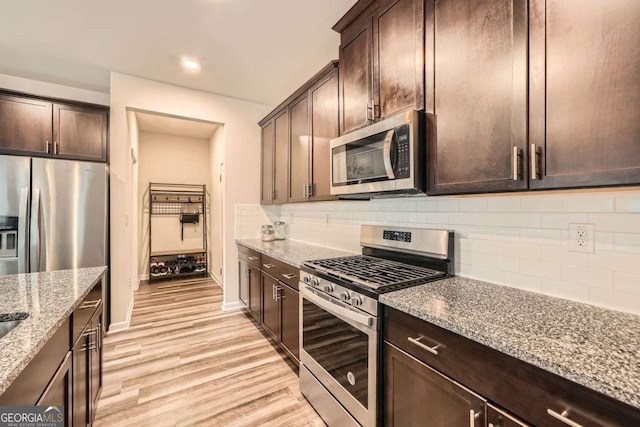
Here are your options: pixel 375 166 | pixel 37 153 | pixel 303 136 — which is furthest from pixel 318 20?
pixel 37 153

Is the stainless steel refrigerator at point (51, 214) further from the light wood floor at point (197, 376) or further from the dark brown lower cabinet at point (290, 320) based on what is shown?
the dark brown lower cabinet at point (290, 320)

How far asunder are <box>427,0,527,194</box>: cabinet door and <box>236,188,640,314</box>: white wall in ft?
1.04

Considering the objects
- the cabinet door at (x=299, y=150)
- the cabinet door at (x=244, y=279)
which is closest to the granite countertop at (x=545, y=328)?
the cabinet door at (x=299, y=150)

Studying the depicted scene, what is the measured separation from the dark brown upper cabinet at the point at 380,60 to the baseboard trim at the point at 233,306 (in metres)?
2.70

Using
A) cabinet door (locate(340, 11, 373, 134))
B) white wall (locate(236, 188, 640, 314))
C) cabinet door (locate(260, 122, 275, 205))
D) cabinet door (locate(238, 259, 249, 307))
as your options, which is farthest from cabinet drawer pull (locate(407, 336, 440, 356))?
cabinet door (locate(260, 122, 275, 205))

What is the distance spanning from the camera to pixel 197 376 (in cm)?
216

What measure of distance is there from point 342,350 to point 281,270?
0.95 m

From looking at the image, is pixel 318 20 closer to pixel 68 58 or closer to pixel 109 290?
pixel 68 58

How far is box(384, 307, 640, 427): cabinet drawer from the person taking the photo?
0.66m

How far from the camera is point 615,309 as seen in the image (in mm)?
1059

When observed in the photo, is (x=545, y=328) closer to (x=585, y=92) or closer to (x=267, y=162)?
(x=585, y=92)

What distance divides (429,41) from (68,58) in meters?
3.33

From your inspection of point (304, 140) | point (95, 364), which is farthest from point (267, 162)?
point (95, 364)

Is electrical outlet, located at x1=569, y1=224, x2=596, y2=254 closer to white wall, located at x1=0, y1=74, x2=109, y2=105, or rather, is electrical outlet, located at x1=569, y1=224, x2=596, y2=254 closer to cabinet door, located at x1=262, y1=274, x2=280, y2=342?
cabinet door, located at x1=262, y1=274, x2=280, y2=342
